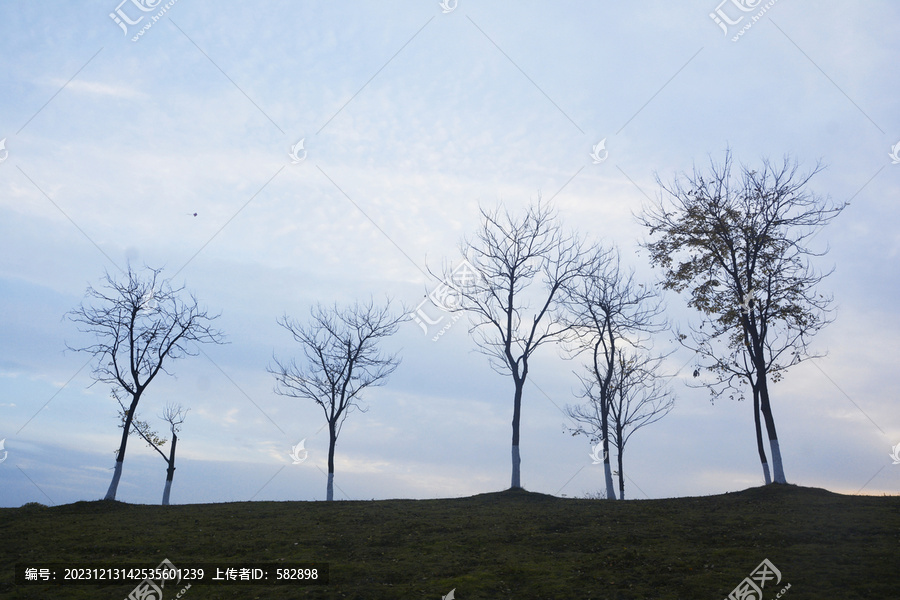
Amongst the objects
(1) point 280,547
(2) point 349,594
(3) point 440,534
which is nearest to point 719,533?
(3) point 440,534

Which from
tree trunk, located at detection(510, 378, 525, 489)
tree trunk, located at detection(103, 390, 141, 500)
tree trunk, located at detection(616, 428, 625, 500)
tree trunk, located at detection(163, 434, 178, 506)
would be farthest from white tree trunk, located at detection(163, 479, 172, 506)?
tree trunk, located at detection(616, 428, 625, 500)

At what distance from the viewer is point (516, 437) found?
2778 centimetres

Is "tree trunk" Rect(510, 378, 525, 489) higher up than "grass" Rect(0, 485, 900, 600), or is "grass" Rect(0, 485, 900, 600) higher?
"tree trunk" Rect(510, 378, 525, 489)

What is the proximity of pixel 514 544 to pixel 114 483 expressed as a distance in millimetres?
20897

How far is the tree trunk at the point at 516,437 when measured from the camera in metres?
27.2

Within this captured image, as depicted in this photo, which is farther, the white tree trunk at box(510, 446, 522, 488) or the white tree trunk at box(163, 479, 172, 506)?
the white tree trunk at box(163, 479, 172, 506)

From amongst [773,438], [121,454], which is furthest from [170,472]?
[773,438]

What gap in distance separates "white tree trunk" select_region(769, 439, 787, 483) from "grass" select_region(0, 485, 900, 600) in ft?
1.90

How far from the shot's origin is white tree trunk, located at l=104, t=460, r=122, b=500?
27.8 metres

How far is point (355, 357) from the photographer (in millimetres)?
37969

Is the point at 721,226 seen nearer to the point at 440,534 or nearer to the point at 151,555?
the point at 440,534

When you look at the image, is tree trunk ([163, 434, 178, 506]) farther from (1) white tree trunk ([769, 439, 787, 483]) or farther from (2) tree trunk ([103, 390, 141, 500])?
(1) white tree trunk ([769, 439, 787, 483])

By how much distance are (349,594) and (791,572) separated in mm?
10072

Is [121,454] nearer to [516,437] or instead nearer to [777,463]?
[516,437]
